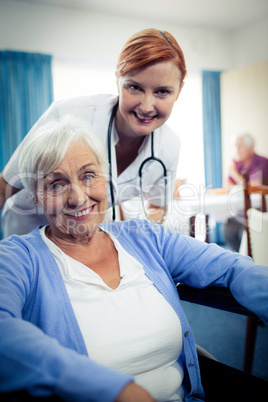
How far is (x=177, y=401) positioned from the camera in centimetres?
80

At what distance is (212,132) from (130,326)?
3.04m

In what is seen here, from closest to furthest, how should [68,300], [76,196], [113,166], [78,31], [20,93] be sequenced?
1. [68,300]
2. [76,196]
3. [113,166]
4. [78,31]
5. [20,93]

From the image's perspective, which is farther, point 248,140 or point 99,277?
point 248,140

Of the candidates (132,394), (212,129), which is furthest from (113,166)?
(212,129)

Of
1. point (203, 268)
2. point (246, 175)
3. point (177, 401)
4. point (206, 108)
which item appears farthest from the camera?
point (206, 108)

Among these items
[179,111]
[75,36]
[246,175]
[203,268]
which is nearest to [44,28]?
[75,36]

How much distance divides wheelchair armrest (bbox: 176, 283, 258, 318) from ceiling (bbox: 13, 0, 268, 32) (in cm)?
159

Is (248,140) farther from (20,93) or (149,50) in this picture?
(149,50)

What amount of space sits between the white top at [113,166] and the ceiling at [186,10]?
0.92 metres

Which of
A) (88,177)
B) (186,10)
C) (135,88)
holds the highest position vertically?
(186,10)

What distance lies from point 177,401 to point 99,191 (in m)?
Result: 0.57

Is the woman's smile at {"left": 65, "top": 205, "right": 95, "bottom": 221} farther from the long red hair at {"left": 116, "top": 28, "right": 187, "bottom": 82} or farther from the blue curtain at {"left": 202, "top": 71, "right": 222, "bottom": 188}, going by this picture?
the blue curtain at {"left": 202, "top": 71, "right": 222, "bottom": 188}

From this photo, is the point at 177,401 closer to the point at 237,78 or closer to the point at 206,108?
the point at 206,108

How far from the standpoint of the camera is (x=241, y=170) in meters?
3.70
